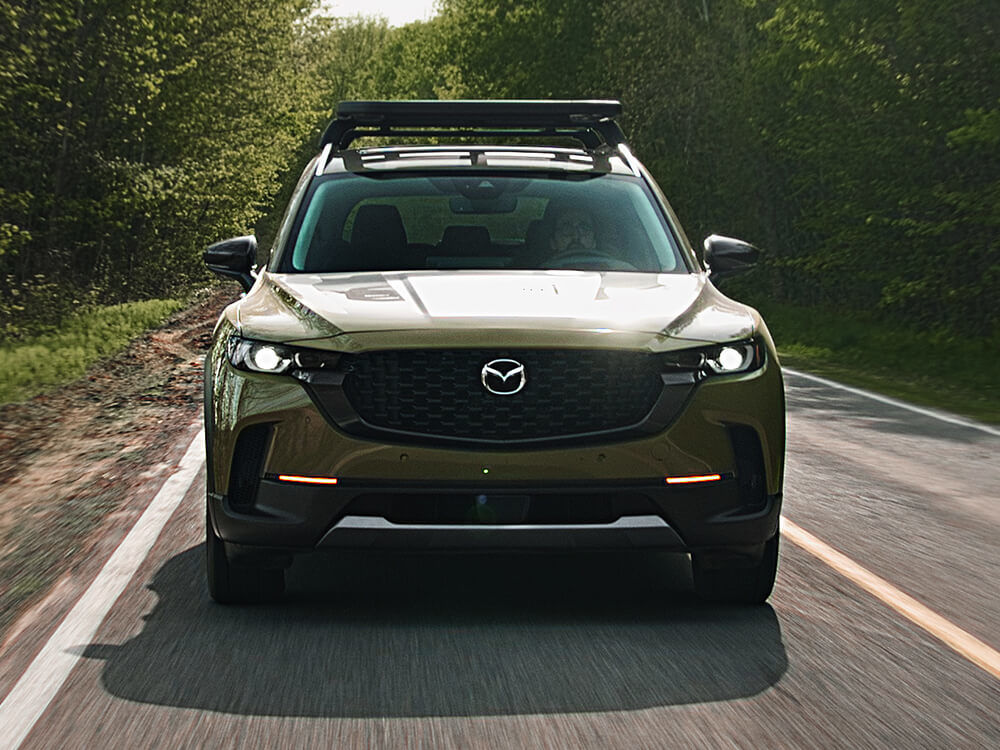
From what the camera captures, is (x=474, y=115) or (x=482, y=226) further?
(x=474, y=115)

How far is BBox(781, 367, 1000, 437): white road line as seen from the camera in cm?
1314

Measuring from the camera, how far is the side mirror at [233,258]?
6.79 m

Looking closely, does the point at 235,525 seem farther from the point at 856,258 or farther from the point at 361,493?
the point at 856,258

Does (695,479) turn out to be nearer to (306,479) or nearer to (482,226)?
(306,479)

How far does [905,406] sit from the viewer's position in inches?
580

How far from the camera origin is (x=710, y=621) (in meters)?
5.72

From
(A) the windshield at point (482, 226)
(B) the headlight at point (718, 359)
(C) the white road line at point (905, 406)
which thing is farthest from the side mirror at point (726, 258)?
(C) the white road line at point (905, 406)

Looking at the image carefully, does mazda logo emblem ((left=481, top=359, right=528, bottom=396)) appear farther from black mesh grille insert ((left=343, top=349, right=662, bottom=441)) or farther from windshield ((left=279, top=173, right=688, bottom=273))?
windshield ((left=279, top=173, right=688, bottom=273))

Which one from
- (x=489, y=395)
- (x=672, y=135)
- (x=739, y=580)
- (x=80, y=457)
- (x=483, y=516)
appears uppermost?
(x=489, y=395)

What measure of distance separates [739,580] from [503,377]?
1.32 m

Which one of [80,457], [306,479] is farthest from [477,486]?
[80,457]

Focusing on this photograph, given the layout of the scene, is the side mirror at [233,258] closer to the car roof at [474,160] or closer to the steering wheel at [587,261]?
the car roof at [474,160]

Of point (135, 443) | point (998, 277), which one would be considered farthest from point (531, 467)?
point (998, 277)

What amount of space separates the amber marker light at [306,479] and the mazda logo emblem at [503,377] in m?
0.64
